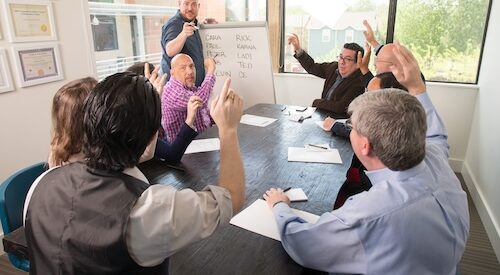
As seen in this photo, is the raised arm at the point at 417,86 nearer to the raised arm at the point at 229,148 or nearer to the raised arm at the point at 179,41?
the raised arm at the point at 229,148

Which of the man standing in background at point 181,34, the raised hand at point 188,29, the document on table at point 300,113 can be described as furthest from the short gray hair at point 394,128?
the raised hand at point 188,29

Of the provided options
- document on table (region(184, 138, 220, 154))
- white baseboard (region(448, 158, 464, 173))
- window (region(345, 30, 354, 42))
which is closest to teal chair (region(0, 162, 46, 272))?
document on table (region(184, 138, 220, 154))

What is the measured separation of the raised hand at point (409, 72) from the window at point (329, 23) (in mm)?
2645

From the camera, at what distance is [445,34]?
376 cm

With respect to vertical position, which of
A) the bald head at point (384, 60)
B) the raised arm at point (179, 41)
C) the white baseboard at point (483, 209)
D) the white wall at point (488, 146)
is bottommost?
the white baseboard at point (483, 209)

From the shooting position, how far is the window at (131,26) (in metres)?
3.27

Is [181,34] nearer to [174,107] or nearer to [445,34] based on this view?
[174,107]

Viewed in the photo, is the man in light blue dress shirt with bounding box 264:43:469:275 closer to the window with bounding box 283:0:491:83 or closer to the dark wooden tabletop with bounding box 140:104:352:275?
the dark wooden tabletop with bounding box 140:104:352:275

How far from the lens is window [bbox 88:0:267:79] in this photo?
129 inches

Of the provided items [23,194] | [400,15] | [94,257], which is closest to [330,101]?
[400,15]

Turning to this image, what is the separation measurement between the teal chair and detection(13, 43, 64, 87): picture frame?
3.49ft

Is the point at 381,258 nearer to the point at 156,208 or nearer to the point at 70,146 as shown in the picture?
the point at 156,208

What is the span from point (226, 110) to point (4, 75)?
1.99 m

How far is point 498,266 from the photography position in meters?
2.31
